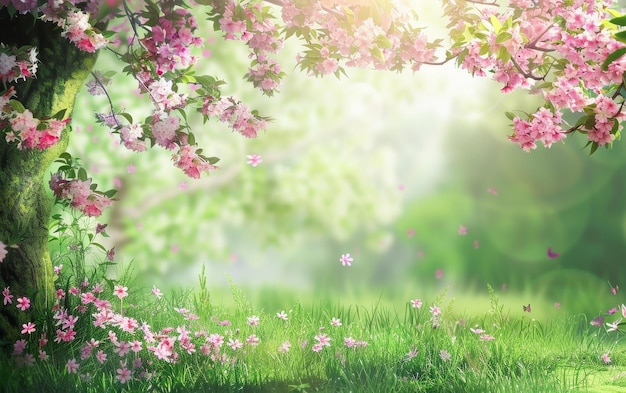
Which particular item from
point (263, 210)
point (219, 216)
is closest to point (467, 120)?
point (263, 210)

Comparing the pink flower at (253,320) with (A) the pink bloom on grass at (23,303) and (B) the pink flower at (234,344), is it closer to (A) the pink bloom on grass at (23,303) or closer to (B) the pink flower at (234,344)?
(B) the pink flower at (234,344)

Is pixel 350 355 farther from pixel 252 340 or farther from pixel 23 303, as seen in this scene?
pixel 23 303

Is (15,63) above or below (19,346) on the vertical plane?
above

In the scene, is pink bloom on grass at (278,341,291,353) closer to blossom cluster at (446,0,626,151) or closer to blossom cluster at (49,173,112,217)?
blossom cluster at (49,173,112,217)

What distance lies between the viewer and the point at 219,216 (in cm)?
845

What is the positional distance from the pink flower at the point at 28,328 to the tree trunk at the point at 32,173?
63 millimetres

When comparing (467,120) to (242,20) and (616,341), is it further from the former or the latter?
(242,20)

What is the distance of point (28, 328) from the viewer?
15.2 ft

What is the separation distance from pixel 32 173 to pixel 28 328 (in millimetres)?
1039

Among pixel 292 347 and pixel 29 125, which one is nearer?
pixel 29 125

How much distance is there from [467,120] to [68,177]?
17.4ft

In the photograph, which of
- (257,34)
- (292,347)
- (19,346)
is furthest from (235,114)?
(19,346)

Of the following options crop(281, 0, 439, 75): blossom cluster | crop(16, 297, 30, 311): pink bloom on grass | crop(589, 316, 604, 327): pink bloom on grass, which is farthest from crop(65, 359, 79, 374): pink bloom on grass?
crop(589, 316, 604, 327): pink bloom on grass

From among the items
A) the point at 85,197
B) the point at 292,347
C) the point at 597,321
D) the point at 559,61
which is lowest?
the point at 597,321
